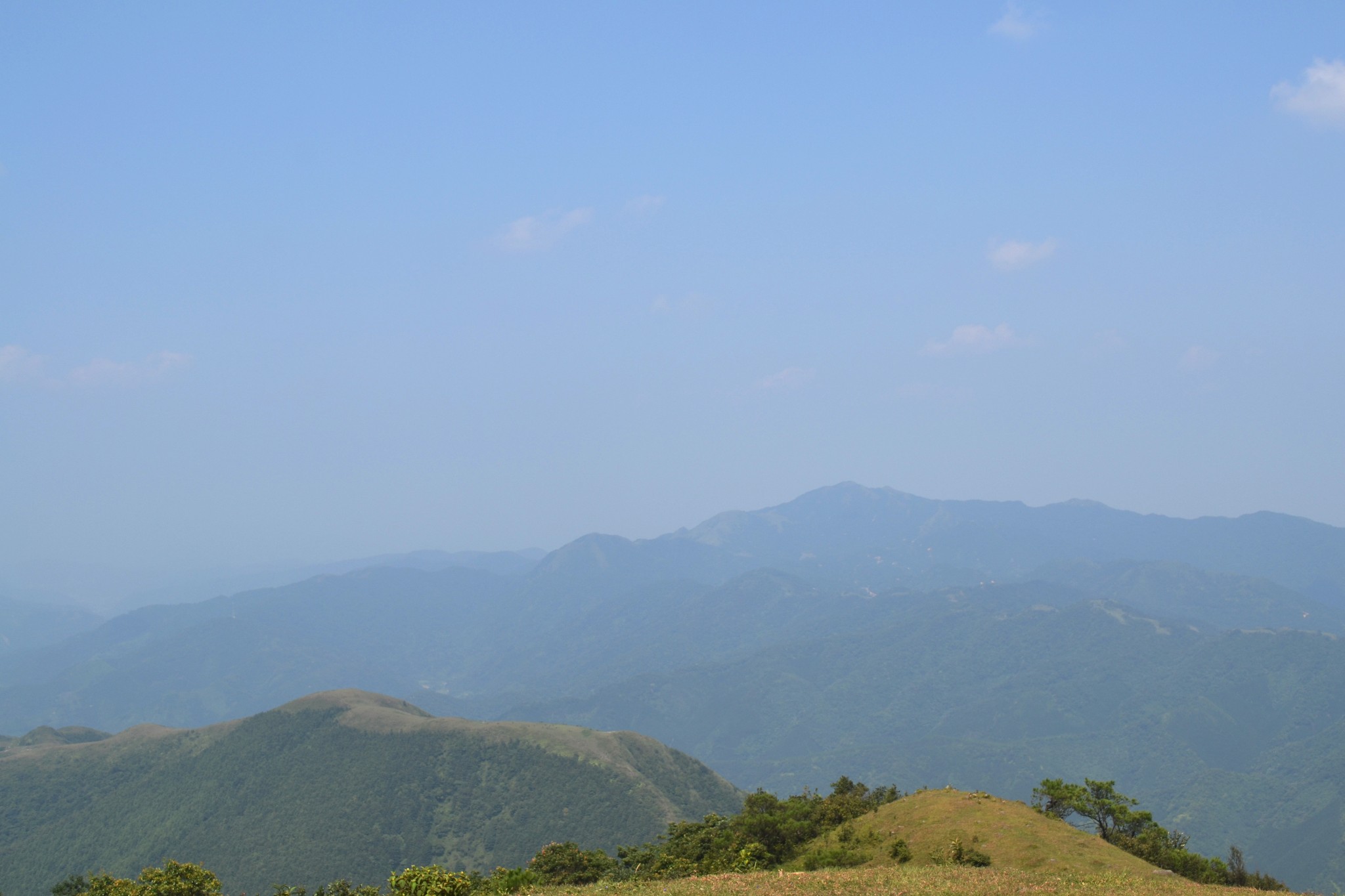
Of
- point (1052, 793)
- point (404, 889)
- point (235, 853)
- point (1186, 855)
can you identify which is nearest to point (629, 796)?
point (235, 853)

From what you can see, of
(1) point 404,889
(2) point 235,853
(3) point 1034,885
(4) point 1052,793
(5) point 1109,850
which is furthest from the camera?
(2) point 235,853

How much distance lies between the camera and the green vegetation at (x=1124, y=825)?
7200cm

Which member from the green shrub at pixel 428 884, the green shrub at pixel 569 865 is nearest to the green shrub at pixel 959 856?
the green shrub at pixel 569 865

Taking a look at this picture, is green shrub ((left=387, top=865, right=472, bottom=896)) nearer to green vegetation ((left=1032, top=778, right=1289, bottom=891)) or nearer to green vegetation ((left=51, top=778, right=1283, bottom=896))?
green vegetation ((left=51, top=778, right=1283, bottom=896))

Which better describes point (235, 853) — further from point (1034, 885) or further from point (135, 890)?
point (1034, 885)

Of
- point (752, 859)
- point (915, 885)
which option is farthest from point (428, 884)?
point (752, 859)

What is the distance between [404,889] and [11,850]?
672 feet

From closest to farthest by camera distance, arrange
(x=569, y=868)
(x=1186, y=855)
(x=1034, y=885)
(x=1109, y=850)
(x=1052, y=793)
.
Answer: (x=1034, y=885)
(x=1109, y=850)
(x=1186, y=855)
(x=569, y=868)
(x=1052, y=793)

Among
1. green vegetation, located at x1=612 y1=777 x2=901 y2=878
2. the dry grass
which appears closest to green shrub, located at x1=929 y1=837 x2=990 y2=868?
the dry grass

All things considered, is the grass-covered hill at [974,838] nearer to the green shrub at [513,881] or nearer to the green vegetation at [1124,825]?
the green vegetation at [1124,825]

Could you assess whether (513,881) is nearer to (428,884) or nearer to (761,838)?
(428,884)

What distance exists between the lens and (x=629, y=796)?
647 ft

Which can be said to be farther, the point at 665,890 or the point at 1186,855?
the point at 1186,855

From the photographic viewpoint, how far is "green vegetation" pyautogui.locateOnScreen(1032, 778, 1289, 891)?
236 ft
